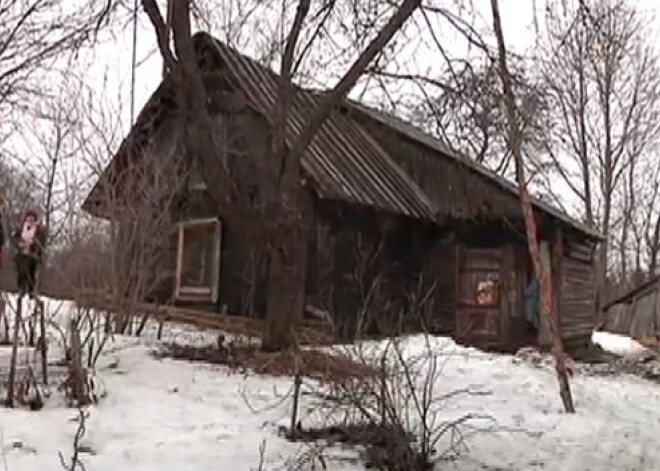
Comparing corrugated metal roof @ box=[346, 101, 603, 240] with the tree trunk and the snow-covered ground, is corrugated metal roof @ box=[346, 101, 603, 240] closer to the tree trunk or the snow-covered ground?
the snow-covered ground

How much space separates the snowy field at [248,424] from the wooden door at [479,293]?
21.9 feet

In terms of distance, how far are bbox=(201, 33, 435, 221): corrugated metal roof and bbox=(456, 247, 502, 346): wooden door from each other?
5.34 feet

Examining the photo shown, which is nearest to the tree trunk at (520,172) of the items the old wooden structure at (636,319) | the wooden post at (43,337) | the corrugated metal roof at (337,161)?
the wooden post at (43,337)

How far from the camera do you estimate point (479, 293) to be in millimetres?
17453

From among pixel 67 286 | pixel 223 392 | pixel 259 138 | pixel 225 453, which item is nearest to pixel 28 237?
pixel 67 286

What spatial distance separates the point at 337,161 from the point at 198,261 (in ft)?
11.1

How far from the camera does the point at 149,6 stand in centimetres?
968

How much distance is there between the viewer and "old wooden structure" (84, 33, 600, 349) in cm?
1502

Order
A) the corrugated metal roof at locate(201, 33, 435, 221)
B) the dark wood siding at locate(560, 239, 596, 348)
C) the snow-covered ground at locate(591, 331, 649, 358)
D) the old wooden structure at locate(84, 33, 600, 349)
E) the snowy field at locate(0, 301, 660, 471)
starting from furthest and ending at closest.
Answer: the snow-covered ground at locate(591, 331, 649, 358)
the dark wood siding at locate(560, 239, 596, 348)
the old wooden structure at locate(84, 33, 600, 349)
the corrugated metal roof at locate(201, 33, 435, 221)
the snowy field at locate(0, 301, 660, 471)

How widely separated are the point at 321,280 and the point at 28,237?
4.70 metres

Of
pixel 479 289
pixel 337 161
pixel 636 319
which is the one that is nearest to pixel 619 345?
pixel 479 289

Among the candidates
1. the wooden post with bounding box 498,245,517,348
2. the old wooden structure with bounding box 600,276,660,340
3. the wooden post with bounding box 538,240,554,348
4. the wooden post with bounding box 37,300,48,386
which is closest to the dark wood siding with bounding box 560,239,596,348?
the wooden post with bounding box 538,240,554,348

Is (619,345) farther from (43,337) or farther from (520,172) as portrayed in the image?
(43,337)

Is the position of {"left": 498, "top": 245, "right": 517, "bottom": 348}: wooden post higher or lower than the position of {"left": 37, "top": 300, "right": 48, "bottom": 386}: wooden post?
higher
